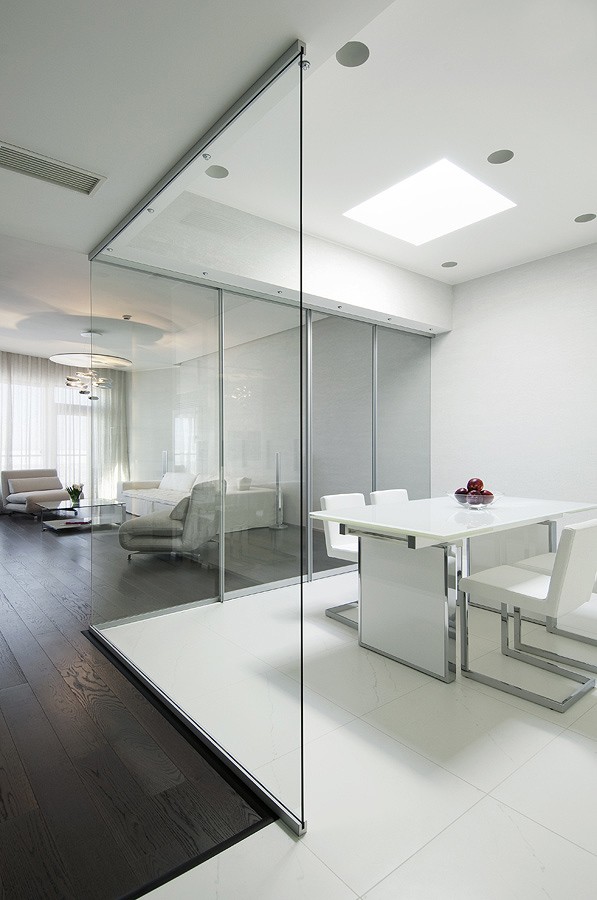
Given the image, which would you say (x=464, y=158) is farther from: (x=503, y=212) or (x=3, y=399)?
(x=3, y=399)

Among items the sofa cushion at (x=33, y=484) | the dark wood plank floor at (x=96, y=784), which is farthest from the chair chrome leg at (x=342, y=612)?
the sofa cushion at (x=33, y=484)

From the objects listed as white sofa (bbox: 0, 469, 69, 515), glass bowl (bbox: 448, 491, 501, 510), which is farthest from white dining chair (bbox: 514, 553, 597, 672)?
white sofa (bbox: 0, 469, 69, 515)

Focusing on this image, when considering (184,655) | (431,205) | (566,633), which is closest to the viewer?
(184,655)

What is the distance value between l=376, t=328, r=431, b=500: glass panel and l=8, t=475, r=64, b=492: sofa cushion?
22.2ft

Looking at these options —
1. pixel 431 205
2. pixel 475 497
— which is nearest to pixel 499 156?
pixel 431 205

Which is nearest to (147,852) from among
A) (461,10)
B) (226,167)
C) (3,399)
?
(226,167)

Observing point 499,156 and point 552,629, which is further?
point 552,629

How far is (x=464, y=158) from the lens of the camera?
2.81 metres

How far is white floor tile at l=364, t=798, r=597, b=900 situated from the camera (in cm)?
133

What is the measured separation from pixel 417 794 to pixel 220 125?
2.51m

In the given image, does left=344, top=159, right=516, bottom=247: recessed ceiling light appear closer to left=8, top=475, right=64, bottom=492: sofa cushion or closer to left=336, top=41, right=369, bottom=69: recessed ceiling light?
left=336, top=41, right=369, bottom=69: recessed ceiling light

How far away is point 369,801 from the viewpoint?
1.68 m

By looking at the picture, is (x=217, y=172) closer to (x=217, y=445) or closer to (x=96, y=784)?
(x=217, y=445)

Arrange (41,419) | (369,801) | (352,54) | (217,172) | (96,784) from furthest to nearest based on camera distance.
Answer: (41,419), (217,172), (352,54), (96,784), (369,801)
